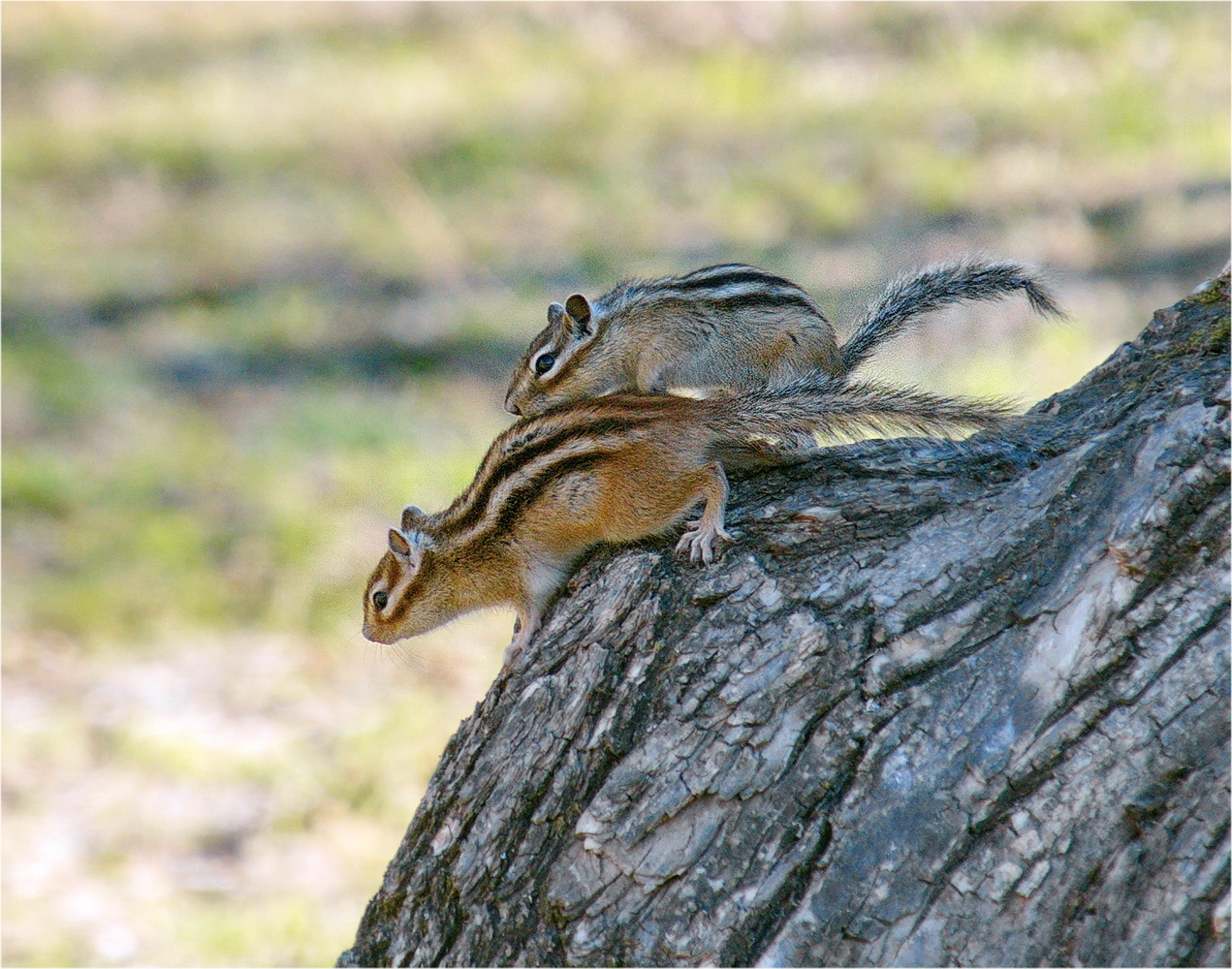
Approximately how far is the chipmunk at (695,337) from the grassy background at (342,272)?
0.48ft

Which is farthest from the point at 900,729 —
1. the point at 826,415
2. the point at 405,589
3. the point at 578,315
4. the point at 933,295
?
the point at 578,315

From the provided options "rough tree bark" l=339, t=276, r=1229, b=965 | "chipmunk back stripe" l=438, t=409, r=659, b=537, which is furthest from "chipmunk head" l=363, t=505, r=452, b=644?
"rough tree bark" l=339, t=276, r=1229, b=965

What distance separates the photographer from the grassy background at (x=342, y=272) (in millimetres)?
4777

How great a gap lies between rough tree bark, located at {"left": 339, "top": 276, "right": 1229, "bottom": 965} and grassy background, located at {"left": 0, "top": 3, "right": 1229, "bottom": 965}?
1056 millimetres

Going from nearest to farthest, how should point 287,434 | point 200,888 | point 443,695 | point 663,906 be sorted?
1. point 663,906
2. point 200,888
3. point 443,695
4. point 287,434

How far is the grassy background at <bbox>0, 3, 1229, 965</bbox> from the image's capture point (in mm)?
4777

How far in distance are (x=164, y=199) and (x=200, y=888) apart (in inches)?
249

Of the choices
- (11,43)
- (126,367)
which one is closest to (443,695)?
(126,367)

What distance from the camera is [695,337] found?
351cm

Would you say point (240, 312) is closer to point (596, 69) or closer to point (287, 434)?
point (287, 434)

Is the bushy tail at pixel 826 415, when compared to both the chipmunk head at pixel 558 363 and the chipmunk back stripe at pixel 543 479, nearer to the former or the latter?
the chipmunk back stripe at pixel 543 479

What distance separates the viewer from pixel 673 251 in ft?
26.1

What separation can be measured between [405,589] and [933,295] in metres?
1.51

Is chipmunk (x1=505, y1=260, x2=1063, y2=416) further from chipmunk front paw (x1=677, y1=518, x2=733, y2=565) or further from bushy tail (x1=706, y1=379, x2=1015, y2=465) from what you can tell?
chipmunk front paw (x1=677, y1=518, x2=733, y2=565)
